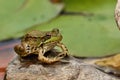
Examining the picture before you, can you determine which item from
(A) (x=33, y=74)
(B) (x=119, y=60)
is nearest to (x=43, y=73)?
(A) (x=33, y=74)

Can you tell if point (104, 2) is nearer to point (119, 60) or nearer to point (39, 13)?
point (39, 13)

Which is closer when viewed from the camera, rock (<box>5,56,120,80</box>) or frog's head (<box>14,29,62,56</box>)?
rock (<box>5,56,120,80</box>)

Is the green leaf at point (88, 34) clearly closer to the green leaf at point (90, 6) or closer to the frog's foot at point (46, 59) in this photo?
the green leaf at point (90, 6)

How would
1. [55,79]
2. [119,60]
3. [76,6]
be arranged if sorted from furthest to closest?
[76,6] < [119,60] < [55,79]

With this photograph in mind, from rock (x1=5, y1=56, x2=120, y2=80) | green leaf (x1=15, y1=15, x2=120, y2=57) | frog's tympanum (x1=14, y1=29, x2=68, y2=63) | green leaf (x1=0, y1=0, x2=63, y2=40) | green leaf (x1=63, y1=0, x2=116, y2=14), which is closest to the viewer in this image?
rock (x1=5, y1=56, x2=120, y2=80)

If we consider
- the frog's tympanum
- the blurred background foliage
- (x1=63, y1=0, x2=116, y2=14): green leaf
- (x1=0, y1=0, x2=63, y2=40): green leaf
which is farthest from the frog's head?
(x1=63, y1=0, x2=116, y2=14): green leaf

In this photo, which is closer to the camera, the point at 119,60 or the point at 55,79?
the point at 55,79

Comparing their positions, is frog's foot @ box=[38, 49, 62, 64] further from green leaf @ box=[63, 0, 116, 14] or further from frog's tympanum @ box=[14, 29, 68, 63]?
green leaf @ box=[63, 0, 116, 14]

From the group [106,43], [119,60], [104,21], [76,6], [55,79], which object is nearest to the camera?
[55,79]
